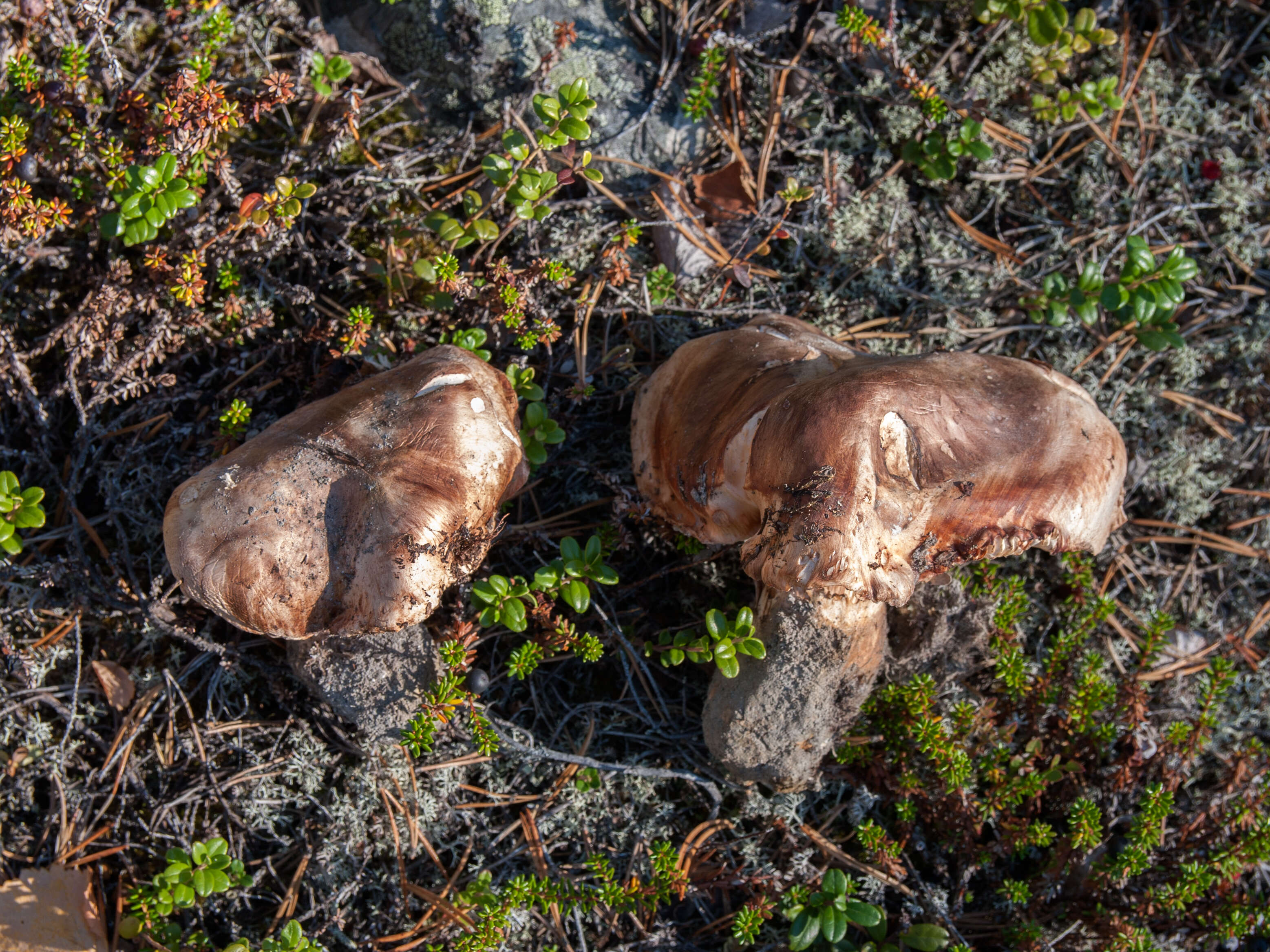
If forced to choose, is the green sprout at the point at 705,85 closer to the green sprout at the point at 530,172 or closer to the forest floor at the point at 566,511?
the forest floor at the point at 566,511

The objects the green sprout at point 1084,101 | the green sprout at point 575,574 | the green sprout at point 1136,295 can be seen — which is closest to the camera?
the green sprout at point 575,574

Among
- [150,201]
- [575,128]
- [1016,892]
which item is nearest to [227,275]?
[150,201]

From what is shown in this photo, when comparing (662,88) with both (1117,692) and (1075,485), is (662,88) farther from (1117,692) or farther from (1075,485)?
(1117,692)

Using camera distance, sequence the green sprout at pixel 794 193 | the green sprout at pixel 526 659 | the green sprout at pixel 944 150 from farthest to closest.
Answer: the green sprout at pixel 944 150
the green sprout at pixel 794 193
the green sprout at pixel 526 659

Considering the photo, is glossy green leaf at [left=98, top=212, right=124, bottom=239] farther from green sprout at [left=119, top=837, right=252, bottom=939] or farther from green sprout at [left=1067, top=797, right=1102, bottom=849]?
green sprout at [left=1067, top=797, right=1102, bottom=849]

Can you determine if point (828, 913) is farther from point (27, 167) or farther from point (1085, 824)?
point (27, 167)

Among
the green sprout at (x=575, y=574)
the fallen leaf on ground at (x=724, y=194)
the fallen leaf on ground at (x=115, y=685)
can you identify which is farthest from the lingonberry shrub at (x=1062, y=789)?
the fallen leaf on ground at (x=115, y=685)

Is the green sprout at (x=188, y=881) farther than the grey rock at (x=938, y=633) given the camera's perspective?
No

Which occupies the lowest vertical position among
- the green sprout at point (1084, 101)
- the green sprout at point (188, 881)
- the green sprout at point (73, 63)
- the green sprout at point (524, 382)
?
the green sprout at point (188, 881)
